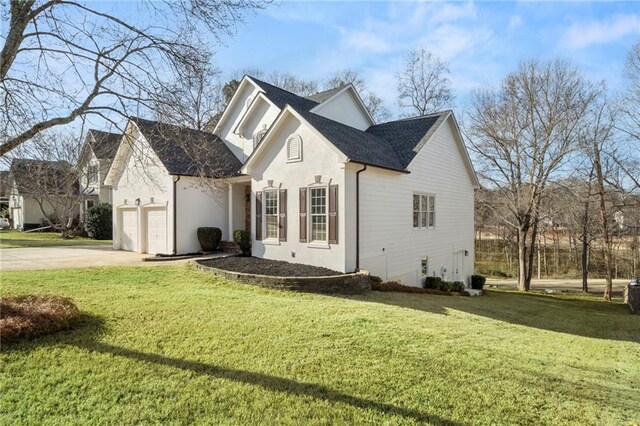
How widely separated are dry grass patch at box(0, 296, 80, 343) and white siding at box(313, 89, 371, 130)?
44.7ft

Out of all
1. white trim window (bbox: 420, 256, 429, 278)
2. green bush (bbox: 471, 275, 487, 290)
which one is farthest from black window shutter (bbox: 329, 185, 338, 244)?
green bush (bbox: 471, 275, 487, 290)

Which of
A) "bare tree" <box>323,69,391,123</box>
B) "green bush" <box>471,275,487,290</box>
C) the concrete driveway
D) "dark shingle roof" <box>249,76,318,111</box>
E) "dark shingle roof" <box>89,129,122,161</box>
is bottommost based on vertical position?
"green bush" <box>471,275,487,290</box>

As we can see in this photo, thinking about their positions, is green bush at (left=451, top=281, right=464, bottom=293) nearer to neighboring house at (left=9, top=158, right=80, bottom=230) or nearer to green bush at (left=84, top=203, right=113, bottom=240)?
green bush at (left=84, top=203, right=113, bottom=240)

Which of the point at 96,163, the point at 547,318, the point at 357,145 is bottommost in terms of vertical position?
the point at 547,318

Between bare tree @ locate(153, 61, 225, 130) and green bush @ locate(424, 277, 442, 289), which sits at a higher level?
bare tree @ locate(153, 61, 225, 130)

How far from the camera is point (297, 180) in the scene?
13.9 m

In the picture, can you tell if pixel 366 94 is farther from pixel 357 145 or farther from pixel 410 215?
pixel 357 145

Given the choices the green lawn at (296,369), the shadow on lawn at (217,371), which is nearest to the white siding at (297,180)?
the green lawn at (296,369)

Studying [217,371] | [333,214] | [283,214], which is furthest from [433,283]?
[217,371]

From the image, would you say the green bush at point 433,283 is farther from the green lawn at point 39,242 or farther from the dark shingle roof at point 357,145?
the green lawn at point 39,242

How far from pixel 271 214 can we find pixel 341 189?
3625 mm

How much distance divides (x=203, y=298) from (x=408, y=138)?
11995 millimetres

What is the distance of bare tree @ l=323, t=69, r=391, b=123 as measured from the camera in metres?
35.3

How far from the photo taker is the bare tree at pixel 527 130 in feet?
80.3
